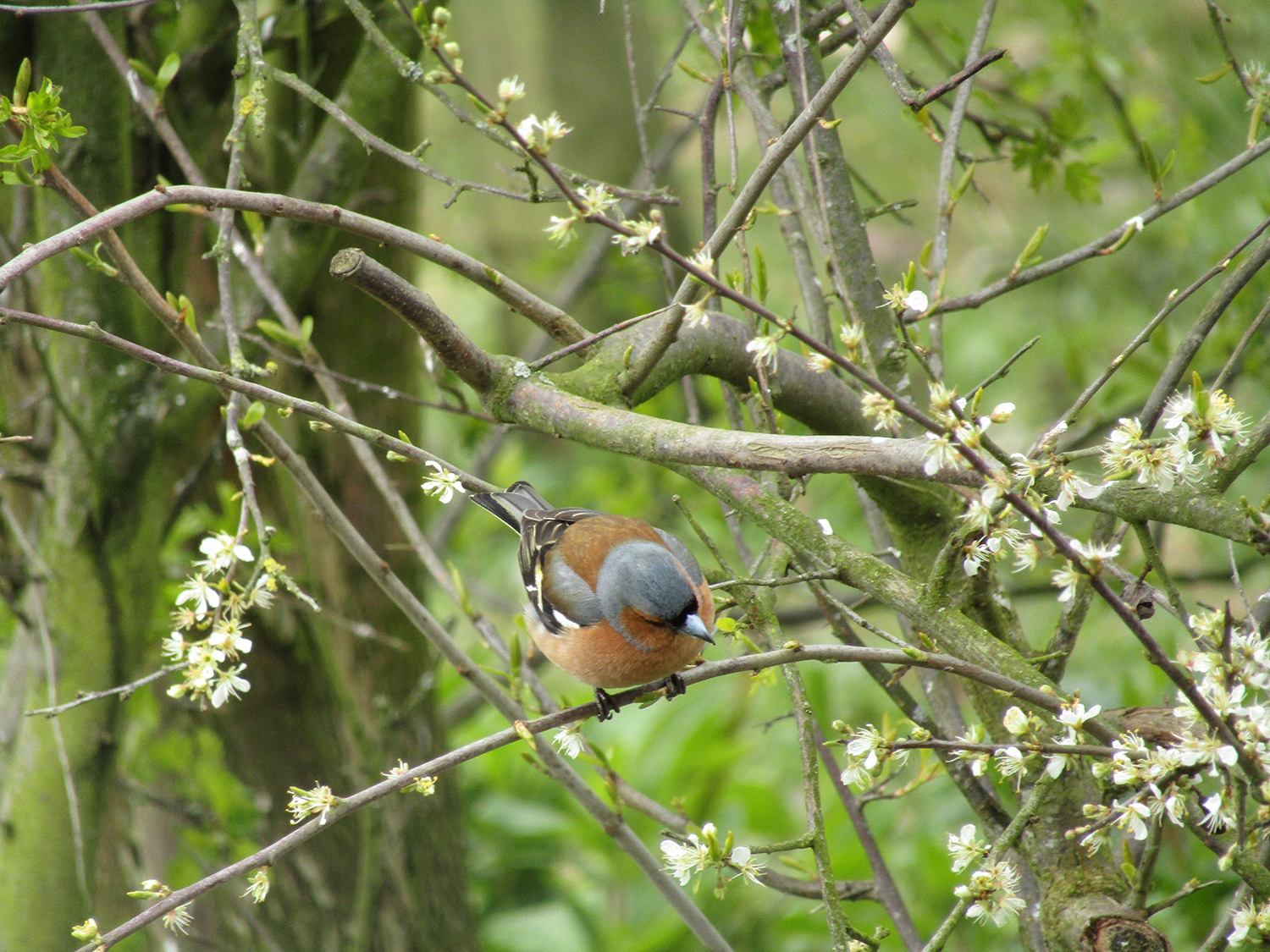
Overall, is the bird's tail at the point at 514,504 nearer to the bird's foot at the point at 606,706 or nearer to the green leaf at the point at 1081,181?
the bird's foot at the point at 606,706

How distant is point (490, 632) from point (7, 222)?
6.06ft

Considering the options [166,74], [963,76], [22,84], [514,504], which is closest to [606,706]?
[514,504]

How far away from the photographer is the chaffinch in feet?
7.25

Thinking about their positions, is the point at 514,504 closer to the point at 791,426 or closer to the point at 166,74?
the point at 791,426

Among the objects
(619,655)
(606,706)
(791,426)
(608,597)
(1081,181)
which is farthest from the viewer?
(791,426)

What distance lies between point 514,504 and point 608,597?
36cm

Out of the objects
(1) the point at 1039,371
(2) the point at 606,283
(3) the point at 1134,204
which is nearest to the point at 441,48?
(2) the point at 606,283

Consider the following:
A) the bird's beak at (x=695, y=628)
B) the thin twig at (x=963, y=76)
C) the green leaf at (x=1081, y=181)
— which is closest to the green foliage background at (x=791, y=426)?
the green leaf at (x=1081, y=181)

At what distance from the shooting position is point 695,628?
2109 mm

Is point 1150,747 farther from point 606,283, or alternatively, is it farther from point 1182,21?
point 1182,21

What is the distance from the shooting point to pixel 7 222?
287 centimetres

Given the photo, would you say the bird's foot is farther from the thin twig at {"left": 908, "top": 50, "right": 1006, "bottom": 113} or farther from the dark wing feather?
the thin twig at {"left": 908, "top": 50, "right": 1006, "bottom": 113}

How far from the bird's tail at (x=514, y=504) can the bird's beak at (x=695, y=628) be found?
1.75 ft

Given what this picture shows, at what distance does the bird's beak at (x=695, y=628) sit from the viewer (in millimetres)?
2076
